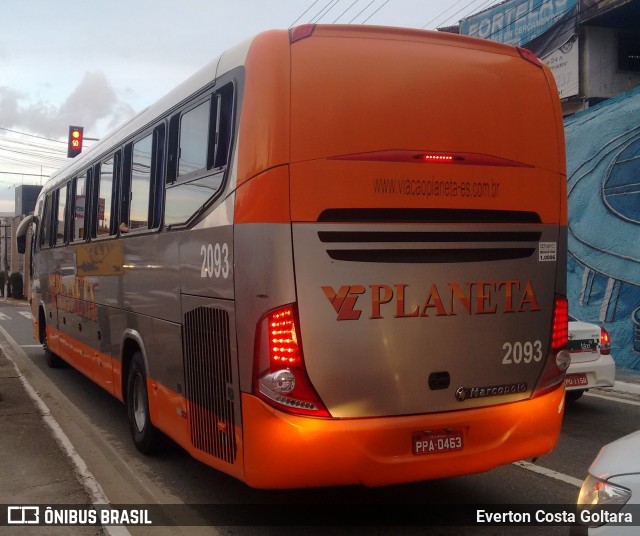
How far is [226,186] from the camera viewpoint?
4.82 m

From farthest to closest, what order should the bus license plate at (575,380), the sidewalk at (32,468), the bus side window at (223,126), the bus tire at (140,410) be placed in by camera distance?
1. the bus license plate at (575,380)
2. the bus tire at (140,410)
3. the sidewalk at (32,468)
4. the bus side window at (223,126)

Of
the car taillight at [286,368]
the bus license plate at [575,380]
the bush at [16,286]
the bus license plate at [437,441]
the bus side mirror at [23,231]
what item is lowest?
the bush at [16,286]

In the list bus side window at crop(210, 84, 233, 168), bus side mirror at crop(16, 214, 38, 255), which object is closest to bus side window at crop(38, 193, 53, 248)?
bus side mirror at crop(16, 214, 38, 255)

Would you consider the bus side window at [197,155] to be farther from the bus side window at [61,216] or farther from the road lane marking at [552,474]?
the bus side window at [61,216]

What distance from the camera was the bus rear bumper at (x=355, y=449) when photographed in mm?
4316

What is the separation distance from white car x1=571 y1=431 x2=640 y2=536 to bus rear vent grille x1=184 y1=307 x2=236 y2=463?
2258 mm

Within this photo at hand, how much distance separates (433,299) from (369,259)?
541 mm

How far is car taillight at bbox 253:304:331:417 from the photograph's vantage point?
431 centimetres

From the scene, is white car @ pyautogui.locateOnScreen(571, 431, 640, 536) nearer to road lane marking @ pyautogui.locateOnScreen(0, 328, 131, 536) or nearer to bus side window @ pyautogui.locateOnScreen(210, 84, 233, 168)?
bus side window @ pyautogui.locateOnScreen(210, 84, 233, 168)

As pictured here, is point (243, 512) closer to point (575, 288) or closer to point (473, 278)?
point (473, 278)

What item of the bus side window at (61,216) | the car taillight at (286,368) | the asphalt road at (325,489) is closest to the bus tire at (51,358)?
the bus side window at (61,216)

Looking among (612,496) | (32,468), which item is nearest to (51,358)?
(32,468)

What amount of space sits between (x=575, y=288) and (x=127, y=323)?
11.1m

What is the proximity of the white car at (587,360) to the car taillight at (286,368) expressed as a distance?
17.0 ft
